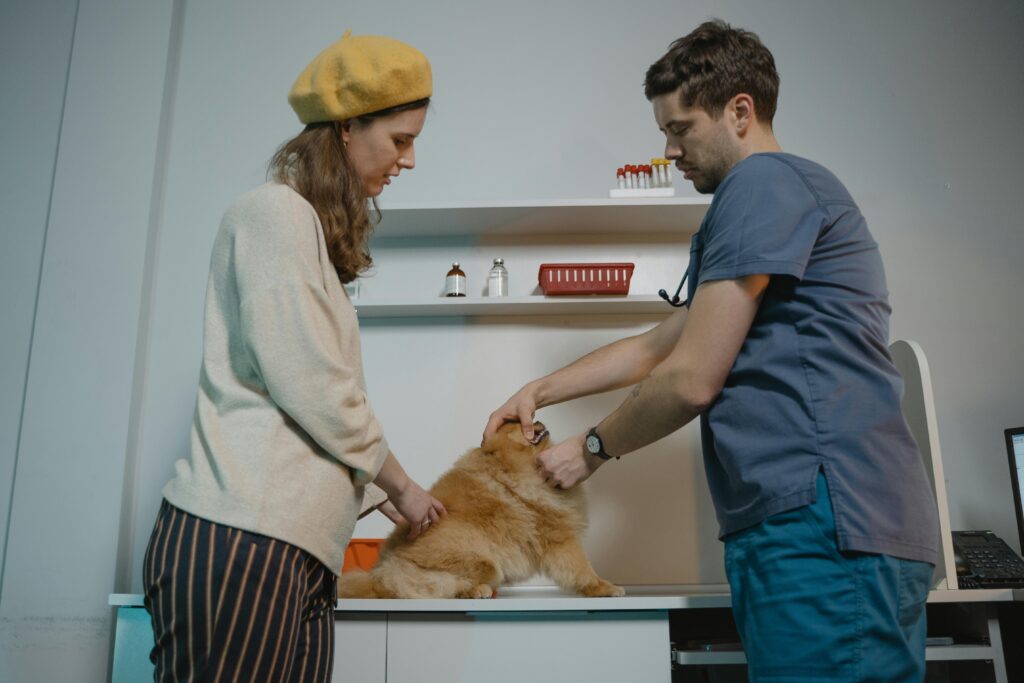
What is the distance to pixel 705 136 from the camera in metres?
1.47

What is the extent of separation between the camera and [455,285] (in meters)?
2.42

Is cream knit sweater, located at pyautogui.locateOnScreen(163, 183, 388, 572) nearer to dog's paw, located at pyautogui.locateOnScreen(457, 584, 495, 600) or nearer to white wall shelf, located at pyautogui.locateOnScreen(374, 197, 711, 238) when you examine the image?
dog's paw, located at pyautogui.locateOnScreen(457, 584, 495, 600)

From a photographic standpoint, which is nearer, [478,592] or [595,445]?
[595,445]

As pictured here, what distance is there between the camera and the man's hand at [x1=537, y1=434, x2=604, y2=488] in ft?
5.84

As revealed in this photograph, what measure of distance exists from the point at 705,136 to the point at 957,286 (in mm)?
1552

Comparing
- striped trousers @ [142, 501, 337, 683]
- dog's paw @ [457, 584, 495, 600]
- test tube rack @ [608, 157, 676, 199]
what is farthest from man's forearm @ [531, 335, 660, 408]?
striped trousers @ [142, 501, 337, 683]

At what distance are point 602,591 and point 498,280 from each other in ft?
3.44

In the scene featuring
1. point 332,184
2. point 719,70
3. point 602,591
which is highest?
point 719,70

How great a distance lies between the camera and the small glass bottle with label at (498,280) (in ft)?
8.00

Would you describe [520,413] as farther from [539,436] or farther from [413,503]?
[413,503]


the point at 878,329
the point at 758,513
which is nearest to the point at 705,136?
the point at 878,329

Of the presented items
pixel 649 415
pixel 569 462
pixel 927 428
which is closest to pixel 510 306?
pixel 569 462

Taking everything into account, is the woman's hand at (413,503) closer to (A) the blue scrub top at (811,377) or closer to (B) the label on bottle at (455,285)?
(A) the blue scrub top at (811,377)

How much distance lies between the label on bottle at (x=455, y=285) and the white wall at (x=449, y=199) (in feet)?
0.52
